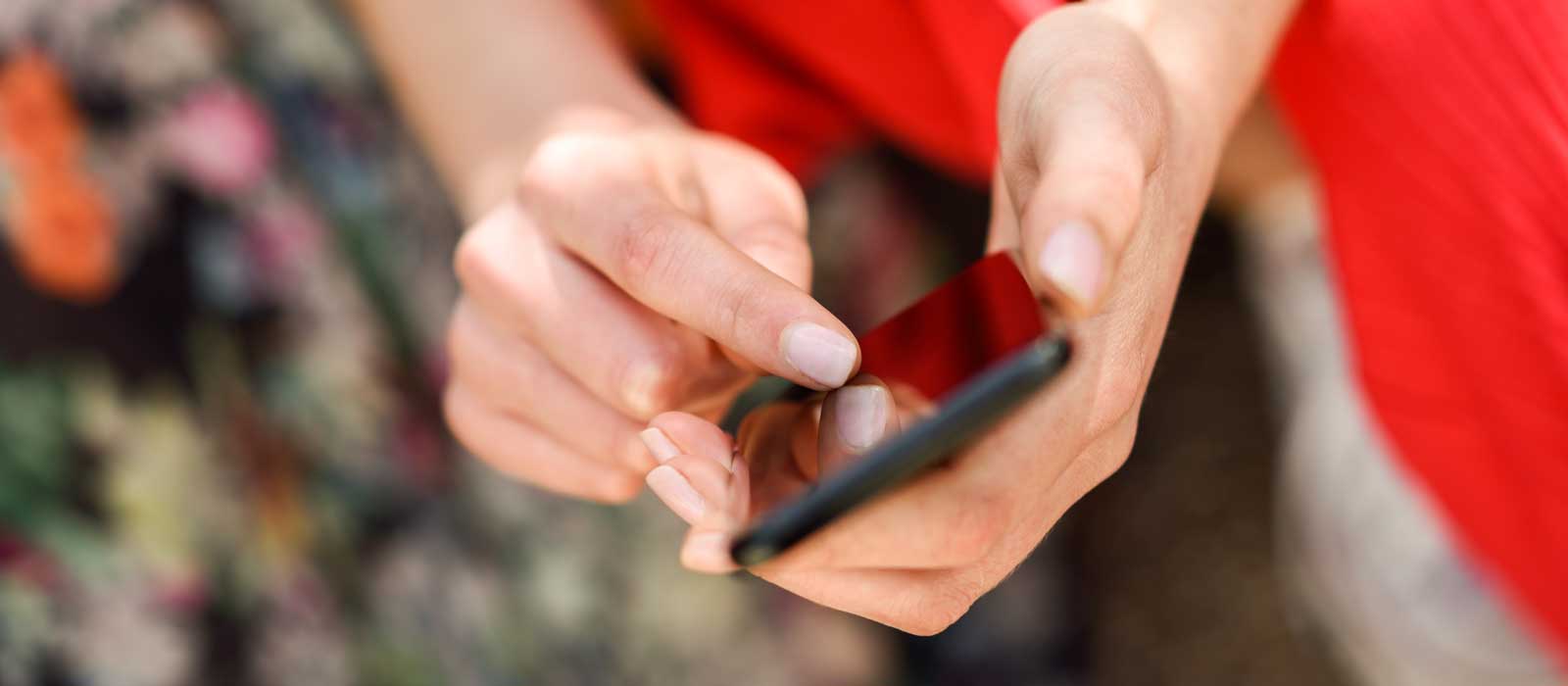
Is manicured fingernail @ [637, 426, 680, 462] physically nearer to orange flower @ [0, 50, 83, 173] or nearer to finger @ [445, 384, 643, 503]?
finger @ [445, 384, 643, 503]

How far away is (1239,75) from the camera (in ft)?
1.34

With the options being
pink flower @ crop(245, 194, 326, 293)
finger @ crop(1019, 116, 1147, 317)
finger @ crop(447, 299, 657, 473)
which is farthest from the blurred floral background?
finger @ crop(1019, 116, 1147, 317)

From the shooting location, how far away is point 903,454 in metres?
0.27

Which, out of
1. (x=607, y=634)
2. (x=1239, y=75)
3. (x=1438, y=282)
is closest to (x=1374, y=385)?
(x=1438, y=282)

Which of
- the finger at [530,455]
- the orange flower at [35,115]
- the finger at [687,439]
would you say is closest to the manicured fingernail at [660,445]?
the finger at [687,439]

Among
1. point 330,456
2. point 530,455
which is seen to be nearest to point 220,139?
point 330,456

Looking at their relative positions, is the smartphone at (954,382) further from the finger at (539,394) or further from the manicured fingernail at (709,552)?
the finger at (539,394)

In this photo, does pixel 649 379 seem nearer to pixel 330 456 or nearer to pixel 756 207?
pixel 756 207

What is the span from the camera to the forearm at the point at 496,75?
541mm

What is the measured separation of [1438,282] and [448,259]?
63 cm

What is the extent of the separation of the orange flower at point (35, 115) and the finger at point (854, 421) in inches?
23.9

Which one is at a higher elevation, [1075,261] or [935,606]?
[1075,261]

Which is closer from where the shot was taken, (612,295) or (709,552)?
(709,552)

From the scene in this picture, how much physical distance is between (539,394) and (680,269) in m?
0.11
